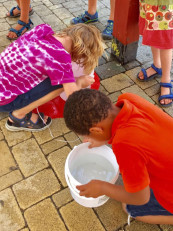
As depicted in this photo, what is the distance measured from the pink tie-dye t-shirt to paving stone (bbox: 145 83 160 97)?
38.2 inches

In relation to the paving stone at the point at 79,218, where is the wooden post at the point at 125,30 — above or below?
above

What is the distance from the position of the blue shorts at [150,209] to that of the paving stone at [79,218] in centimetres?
25

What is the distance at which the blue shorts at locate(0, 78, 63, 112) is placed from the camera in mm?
2037

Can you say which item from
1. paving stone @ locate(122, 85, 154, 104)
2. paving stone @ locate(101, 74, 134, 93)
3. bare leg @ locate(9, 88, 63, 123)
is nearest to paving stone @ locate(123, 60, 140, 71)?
paving stone @ locate(101, 74, 134, 93)

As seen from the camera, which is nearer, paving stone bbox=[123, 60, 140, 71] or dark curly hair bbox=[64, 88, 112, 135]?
dark curly hair bbox=[64, 88, 112, 135]

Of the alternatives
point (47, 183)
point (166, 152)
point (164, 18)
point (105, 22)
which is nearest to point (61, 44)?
point (164, 18)

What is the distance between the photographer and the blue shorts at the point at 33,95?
2037mm

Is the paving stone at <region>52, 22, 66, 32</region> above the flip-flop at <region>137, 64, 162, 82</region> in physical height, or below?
above

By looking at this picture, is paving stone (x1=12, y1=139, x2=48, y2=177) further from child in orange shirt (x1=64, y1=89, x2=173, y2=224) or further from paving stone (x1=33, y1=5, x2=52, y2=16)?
paving stone (x1=33, y1=5, x2=52, y2=16)

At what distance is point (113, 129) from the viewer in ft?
3.92

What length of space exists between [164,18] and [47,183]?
5.23 ft

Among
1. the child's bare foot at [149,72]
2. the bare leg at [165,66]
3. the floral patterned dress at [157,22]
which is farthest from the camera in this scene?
the child's bare foot at [149,72]

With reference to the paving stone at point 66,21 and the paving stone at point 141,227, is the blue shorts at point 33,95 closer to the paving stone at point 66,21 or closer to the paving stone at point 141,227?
the paving stone at point 141,227

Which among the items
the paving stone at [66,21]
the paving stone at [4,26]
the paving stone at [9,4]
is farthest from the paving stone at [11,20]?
the paving stone at [66,21]
